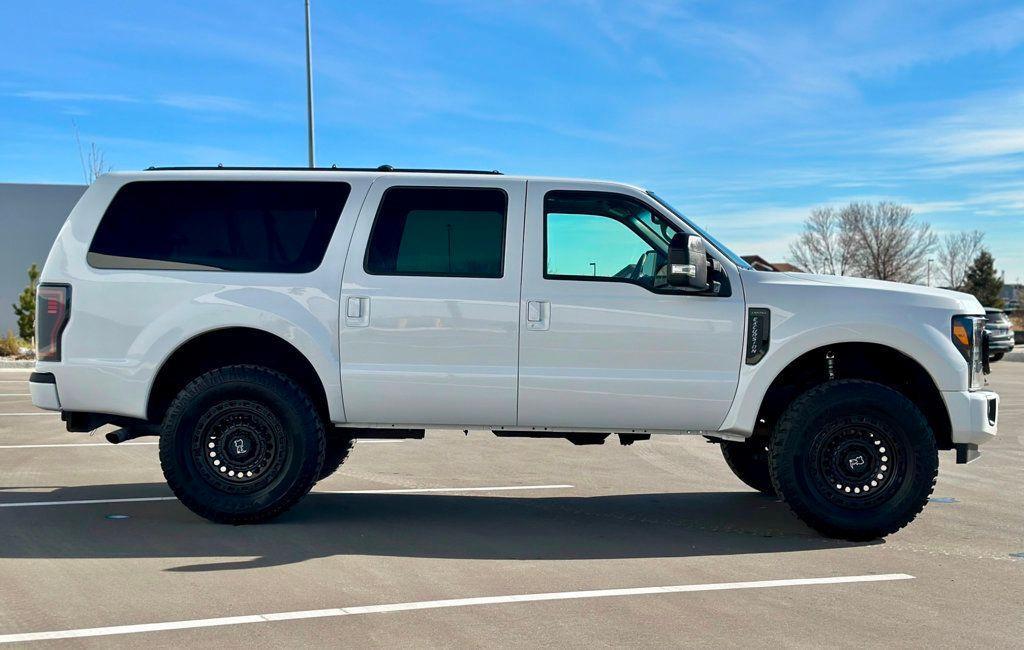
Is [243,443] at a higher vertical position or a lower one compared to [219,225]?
lower

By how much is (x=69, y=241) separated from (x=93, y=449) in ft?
13.1

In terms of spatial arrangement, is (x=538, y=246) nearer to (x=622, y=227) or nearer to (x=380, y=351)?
(x=622, y=227)

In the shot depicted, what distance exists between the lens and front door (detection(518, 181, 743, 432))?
22.6 ft

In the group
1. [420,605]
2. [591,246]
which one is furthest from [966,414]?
[420,605]

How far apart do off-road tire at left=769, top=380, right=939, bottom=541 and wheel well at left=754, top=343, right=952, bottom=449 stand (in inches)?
12.9

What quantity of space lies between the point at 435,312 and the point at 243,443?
4.90 feet

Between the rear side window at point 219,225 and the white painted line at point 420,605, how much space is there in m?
2.74

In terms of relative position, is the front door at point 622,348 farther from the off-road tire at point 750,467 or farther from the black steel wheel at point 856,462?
the off-road tire at point 750,467

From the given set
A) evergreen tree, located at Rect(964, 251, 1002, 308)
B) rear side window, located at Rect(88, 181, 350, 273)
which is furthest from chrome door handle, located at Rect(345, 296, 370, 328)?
evergreen tree, located at Rect(964, 251, 1002, 308)

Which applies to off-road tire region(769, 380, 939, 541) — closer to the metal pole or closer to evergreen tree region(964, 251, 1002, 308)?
the metal pole

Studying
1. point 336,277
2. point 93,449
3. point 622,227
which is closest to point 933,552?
point 622,227

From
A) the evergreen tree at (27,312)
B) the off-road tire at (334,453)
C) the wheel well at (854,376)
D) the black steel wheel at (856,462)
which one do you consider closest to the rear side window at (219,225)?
the off-road tire at (334,453)

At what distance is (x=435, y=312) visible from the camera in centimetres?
689

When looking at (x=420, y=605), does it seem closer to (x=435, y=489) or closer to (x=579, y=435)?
(x=579, y=435)
